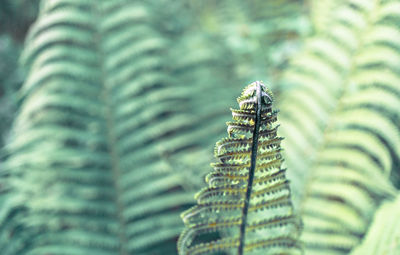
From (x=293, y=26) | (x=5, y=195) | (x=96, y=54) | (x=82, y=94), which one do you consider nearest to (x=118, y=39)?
(x=96, y=54)

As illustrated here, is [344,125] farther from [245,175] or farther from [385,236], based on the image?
[245,175]

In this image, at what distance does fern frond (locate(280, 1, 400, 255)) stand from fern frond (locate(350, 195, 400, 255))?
14.1 inches

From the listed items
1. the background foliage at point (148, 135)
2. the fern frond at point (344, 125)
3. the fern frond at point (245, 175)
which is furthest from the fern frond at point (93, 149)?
the fern frond at point (245, 175)

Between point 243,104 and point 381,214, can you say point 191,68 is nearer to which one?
point 381,214

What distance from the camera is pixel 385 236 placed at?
2.62 ft

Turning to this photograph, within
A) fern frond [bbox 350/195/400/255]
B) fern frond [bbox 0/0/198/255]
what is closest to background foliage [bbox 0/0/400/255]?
fern frond [bbox 0/0/198/255]

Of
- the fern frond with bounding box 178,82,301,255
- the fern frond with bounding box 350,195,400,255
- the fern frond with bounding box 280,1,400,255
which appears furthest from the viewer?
the fern frond with bounding box 280,1,400,255

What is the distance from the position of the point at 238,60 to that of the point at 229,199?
54.4 inches

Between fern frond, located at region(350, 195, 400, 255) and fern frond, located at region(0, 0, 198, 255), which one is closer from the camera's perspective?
fern frond, located at region(350, 195, 400, 255)

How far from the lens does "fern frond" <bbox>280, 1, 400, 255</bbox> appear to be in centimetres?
126

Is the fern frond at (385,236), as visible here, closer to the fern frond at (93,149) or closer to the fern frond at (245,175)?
the fern frond at (245,175)

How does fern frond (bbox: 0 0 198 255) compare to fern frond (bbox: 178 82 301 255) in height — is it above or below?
above

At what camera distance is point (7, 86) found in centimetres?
207

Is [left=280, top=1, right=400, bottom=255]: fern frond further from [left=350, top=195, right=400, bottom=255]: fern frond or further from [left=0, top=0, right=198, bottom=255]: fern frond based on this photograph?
[left=0, top=0, right=198, bottom=255]: fern frond
